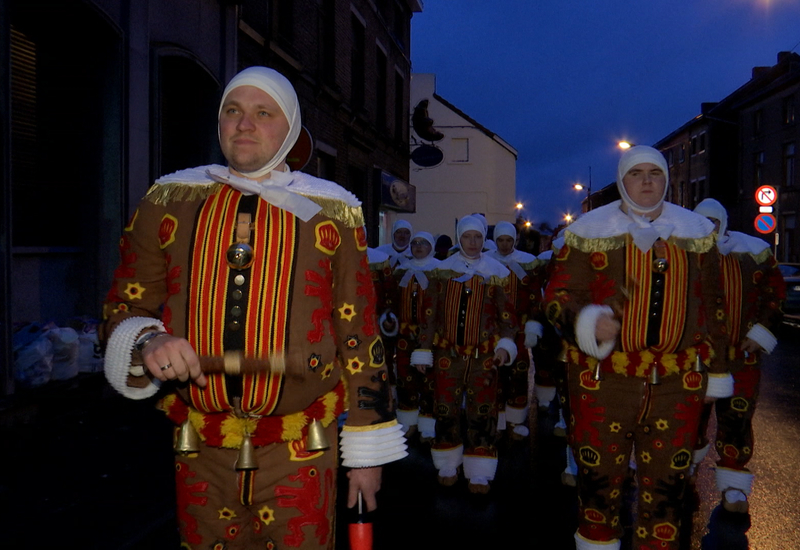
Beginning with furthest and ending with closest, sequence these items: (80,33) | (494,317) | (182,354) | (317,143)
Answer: (317,143), (80,33), (494,317), (182,354)

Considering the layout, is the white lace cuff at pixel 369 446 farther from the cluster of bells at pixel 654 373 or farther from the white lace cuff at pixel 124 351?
the cluster of bells at pixel 654 373

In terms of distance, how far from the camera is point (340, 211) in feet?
7.80

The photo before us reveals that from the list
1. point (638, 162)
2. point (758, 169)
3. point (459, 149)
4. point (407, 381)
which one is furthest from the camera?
point (459, 149)

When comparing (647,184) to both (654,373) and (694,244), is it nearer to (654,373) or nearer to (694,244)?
(694,244)

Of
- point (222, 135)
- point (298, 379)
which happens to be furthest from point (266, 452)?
point (222, 135)

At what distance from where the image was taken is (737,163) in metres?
43.0

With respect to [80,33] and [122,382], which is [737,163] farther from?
[122,382]

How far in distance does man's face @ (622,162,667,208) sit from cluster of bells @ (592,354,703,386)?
86cm

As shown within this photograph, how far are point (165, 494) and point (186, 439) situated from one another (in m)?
3.33

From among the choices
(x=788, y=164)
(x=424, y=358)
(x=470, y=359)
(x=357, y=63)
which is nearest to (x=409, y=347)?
(x=424, y=358)

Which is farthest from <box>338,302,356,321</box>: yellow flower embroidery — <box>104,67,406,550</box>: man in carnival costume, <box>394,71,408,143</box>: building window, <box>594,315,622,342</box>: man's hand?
<box>394,71,408,143</box>: building window

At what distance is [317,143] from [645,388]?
40.8ft

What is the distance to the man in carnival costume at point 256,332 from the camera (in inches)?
84.6

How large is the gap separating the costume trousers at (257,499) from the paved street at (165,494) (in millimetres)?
2320
